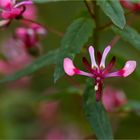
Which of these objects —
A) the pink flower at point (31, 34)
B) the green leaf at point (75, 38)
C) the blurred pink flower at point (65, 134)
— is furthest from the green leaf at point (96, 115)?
the blurred pink flower at point (65, 134)

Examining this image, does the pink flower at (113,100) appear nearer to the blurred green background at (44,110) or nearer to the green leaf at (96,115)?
the blurred green background at (44,110)

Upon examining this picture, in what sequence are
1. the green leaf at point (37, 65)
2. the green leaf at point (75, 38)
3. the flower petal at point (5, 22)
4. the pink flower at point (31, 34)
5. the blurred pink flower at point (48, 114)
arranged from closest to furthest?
the green leaf at point (75, 38)
the flower petal at point (5, 22)
the green leaf at point (37, 65)
the pink flower at point (31, 34)
the blurred pink flower at point (48, 114)

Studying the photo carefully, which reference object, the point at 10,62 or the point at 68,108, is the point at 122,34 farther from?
the point at 10,62

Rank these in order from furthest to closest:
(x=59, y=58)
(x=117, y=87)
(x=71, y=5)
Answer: (x=71, y=5) → (x=117, y=87) → (x=59, y=58)

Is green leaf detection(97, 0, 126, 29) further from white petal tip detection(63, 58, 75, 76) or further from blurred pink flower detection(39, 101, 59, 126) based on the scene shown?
blurred pink flower detection(39, 101, 59, 126)

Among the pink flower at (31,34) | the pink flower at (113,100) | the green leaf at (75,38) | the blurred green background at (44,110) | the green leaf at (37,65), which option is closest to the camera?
the green leaf at (75,38)

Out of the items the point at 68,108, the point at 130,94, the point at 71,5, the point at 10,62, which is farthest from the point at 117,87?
the point at 71,5

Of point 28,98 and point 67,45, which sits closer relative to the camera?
point 67,45

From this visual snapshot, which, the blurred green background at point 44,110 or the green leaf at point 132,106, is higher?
the green leaf at point 132,106
